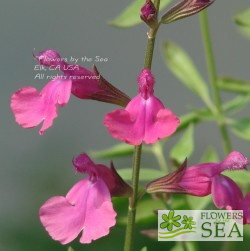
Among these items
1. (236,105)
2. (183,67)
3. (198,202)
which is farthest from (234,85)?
(198,202)

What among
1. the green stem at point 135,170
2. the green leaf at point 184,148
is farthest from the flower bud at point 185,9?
the green leaf at point 184,148

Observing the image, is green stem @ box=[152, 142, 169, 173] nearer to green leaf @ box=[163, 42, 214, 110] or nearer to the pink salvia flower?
green leaf @ box=[163, 42, 214, 110]

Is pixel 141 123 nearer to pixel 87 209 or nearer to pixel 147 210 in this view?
pixel 87 209

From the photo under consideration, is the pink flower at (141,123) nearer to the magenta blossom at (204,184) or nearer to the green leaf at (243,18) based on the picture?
the magenta blossom at (204,184)

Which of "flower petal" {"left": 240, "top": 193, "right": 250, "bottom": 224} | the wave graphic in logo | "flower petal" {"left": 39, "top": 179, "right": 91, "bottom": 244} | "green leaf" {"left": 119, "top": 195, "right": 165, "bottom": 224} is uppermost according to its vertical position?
"green leaf" {"left": 119, "top": 195, "right": 165, "bottom": 224}

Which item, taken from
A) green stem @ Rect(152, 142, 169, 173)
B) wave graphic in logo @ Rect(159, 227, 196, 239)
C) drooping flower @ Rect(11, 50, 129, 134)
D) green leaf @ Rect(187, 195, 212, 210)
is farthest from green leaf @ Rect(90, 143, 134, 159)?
drooping flower @ Rect(11, 50, 129, 134)

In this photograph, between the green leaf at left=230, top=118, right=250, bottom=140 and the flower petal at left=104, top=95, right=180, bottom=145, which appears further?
the green leaf at left=230, top=118, right=250, bottom=140
